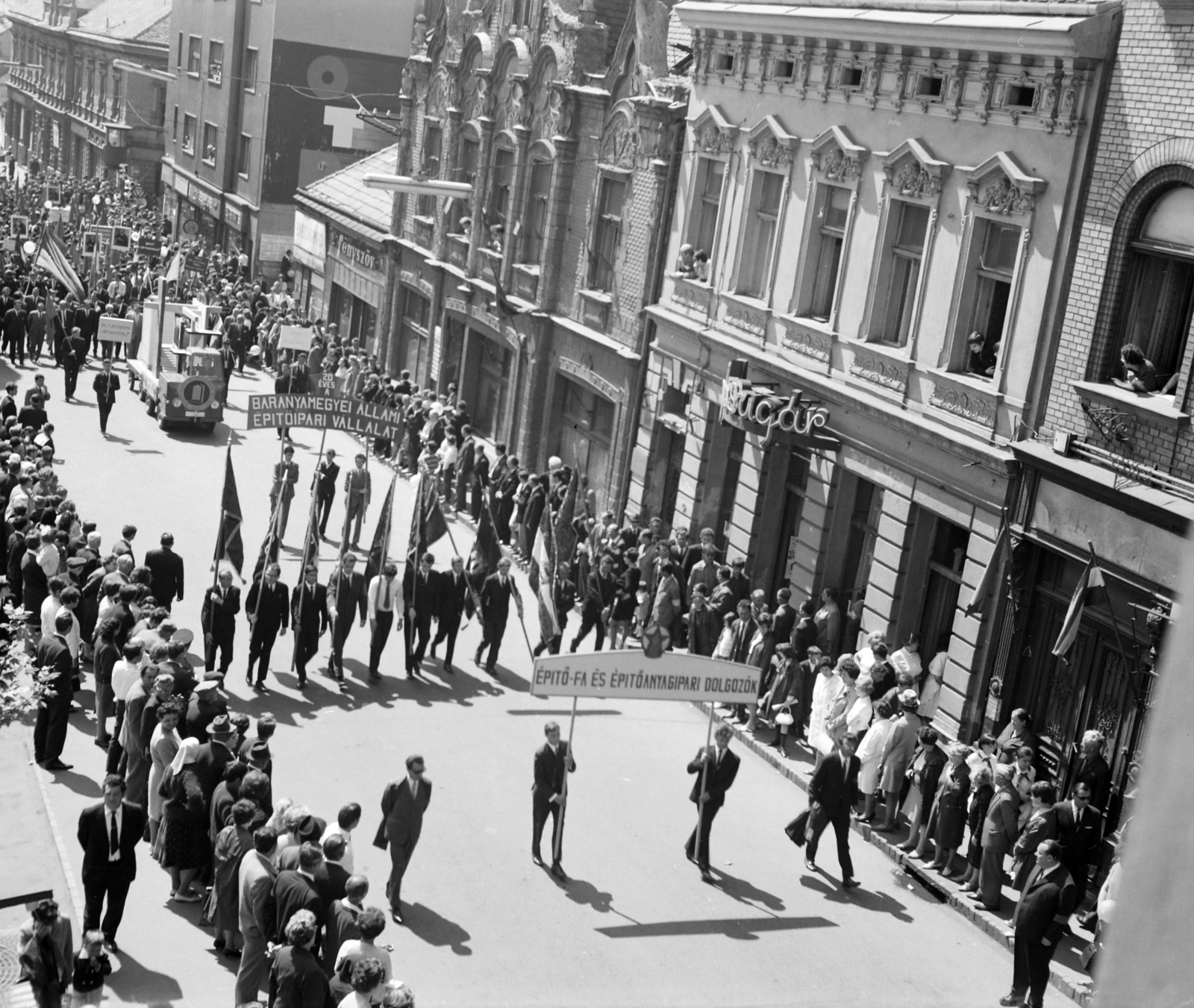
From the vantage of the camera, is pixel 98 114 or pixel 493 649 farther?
pixel 98 114

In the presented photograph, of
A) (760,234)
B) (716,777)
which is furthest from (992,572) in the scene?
(760,234)

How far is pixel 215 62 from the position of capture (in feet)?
194

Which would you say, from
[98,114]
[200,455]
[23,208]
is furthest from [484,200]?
[98,114]

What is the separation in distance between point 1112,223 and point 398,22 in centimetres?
4370

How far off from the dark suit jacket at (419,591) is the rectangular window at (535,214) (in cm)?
1381

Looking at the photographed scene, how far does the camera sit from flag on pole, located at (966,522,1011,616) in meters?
17.6

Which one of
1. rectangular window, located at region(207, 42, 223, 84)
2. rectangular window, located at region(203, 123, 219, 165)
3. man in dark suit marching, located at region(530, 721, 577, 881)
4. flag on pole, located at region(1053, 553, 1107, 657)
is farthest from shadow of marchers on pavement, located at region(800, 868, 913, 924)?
rectangular window, located at region(203, 123, 219, 165)

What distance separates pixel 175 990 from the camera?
11.2 meters

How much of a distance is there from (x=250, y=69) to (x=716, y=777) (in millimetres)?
47472

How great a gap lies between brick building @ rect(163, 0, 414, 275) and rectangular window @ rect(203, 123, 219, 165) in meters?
0.20

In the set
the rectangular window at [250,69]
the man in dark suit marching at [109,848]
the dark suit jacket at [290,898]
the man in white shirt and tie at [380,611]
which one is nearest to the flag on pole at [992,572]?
the man in white shirt and tie at [380,611]

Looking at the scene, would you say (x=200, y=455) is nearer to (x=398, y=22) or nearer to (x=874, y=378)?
(x=874, y=378)

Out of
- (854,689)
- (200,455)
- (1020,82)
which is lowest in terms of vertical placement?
(200,455)

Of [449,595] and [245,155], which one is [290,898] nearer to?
[449,595]
